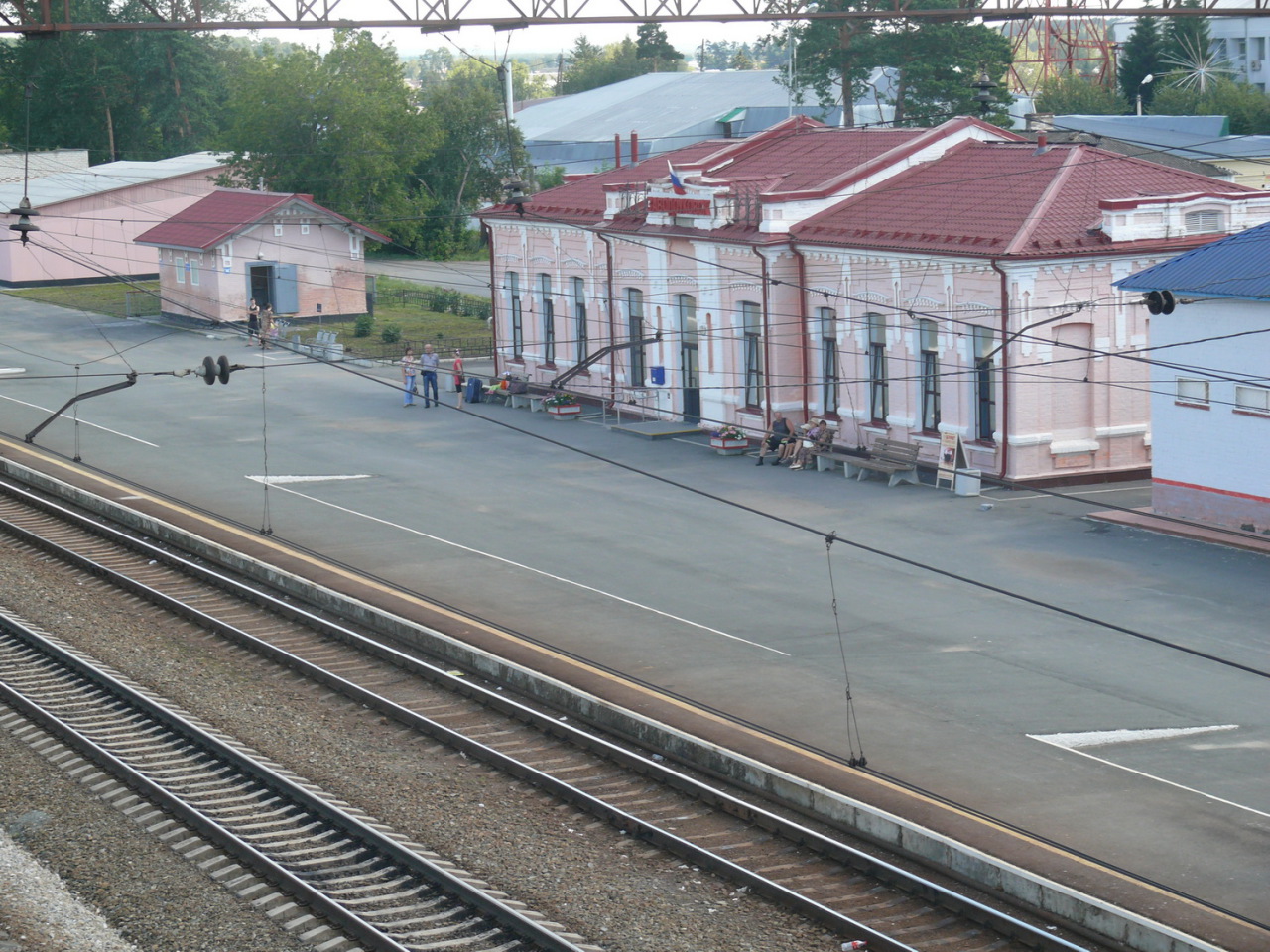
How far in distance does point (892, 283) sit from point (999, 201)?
2.51m

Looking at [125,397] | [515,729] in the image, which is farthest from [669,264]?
[515,729]

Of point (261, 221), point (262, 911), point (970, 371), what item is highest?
point (261, 221)

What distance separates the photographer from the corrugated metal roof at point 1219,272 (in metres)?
25.3

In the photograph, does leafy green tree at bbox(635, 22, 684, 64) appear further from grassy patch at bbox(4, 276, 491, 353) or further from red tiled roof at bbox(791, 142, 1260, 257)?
red tiled roof at bbox(791, 142, 1260, 257)

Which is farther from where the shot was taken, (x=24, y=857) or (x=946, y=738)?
(x=946, y=738)

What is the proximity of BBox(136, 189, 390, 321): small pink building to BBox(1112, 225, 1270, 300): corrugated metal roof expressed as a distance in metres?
34.0

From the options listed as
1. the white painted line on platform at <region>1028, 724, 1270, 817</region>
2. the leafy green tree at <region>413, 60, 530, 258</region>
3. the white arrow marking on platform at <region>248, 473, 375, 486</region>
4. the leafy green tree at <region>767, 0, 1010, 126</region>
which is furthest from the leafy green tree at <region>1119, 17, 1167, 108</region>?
the white painted line on platform at <region>1028, 724, 1270, 817</region>

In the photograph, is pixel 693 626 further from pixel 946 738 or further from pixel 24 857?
pixel 24 857

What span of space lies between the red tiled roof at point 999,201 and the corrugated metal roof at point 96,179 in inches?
1616

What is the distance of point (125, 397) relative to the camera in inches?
1666

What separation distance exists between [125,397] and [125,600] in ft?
66.3

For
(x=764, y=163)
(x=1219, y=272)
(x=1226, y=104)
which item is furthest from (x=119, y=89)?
(x=1219, y=272)

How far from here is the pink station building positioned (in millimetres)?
29719

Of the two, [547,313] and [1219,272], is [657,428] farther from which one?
[1219,272]
